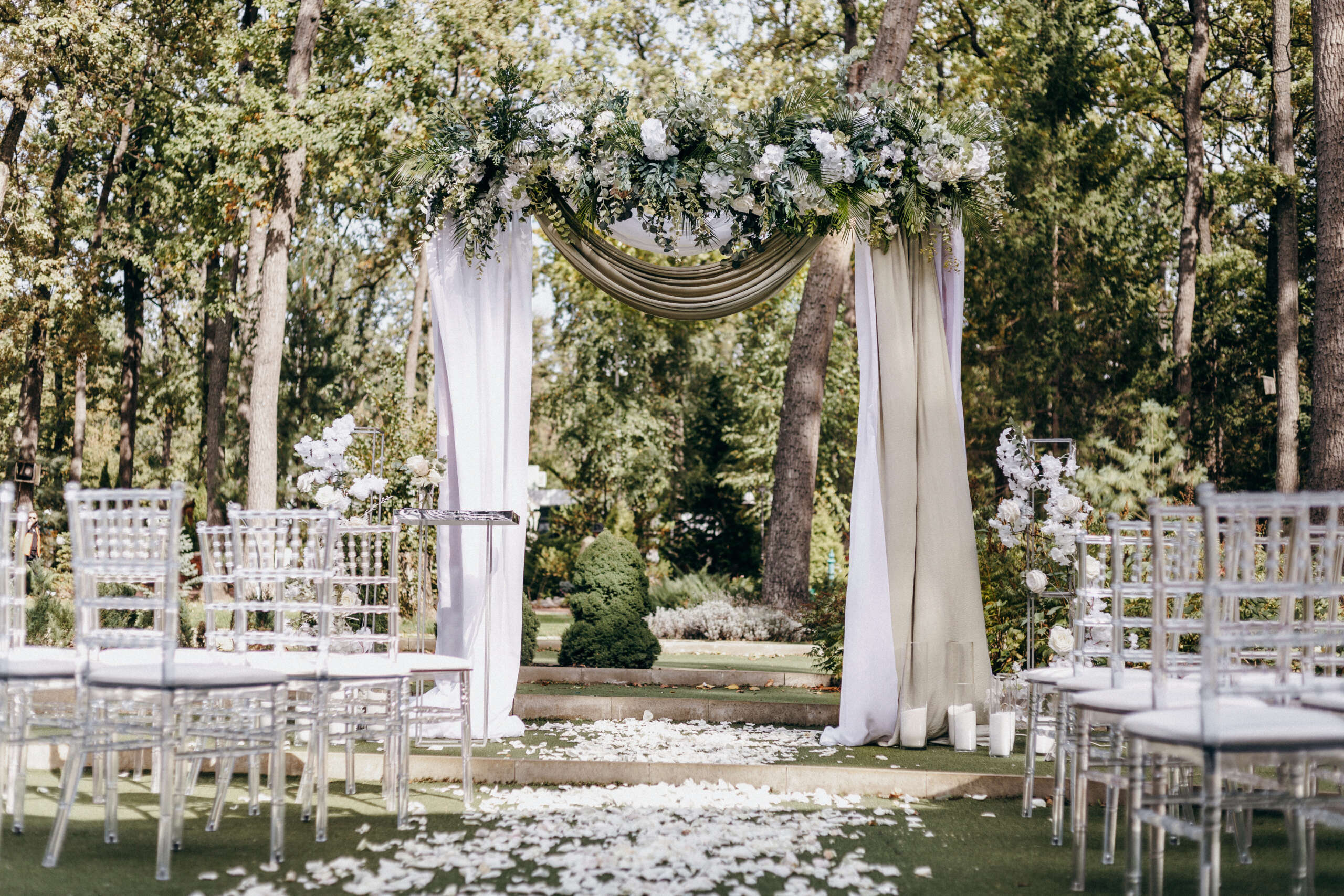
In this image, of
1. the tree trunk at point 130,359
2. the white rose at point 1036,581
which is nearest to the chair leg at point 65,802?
the white rose at point 1036,581

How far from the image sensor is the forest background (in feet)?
56.1

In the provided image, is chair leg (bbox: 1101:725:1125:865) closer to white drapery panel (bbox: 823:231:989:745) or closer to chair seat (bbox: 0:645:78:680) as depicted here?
white drapery panel (bbox: 823:231:989:745)

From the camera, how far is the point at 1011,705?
6996 millimetres

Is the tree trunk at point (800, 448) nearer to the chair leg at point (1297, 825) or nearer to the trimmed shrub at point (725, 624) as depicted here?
the trimmed shrub at point (725, 624)

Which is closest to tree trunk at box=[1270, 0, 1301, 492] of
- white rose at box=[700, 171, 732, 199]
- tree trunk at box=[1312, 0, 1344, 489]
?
tree trunk at box=[1312, 0, 1344, 489]

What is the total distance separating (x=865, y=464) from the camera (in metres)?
7.03

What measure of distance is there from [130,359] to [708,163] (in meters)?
17.8

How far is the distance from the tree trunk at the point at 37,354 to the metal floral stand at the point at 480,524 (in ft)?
50.7

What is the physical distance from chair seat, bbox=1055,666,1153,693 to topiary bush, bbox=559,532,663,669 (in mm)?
5221

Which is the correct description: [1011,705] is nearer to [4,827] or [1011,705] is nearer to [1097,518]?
[1097,518]

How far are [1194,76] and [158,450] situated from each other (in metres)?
28.8

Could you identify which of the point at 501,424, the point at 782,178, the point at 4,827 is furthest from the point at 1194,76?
the point at 4,827

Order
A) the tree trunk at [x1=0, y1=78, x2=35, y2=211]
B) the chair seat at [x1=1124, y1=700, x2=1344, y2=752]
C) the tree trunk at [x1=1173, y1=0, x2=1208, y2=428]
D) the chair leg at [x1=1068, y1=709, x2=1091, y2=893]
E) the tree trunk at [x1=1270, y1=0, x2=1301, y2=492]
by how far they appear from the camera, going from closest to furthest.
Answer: the chair seat at [x1=1124, y1=700, x2=1344, y2=752], the chair leg at [x1=1068, y1=709, x2=1091, y2=893], the tree trunk at [x1=1270, y1=0, x2=1301, y2=492], the tree trunk at [x1=0, y1=78, x2=35, y2=211], the tree trunk at [x1=1173, y1=0, x2=1208, y2=428]

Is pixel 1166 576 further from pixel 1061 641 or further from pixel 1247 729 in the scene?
pixel 1061 641
